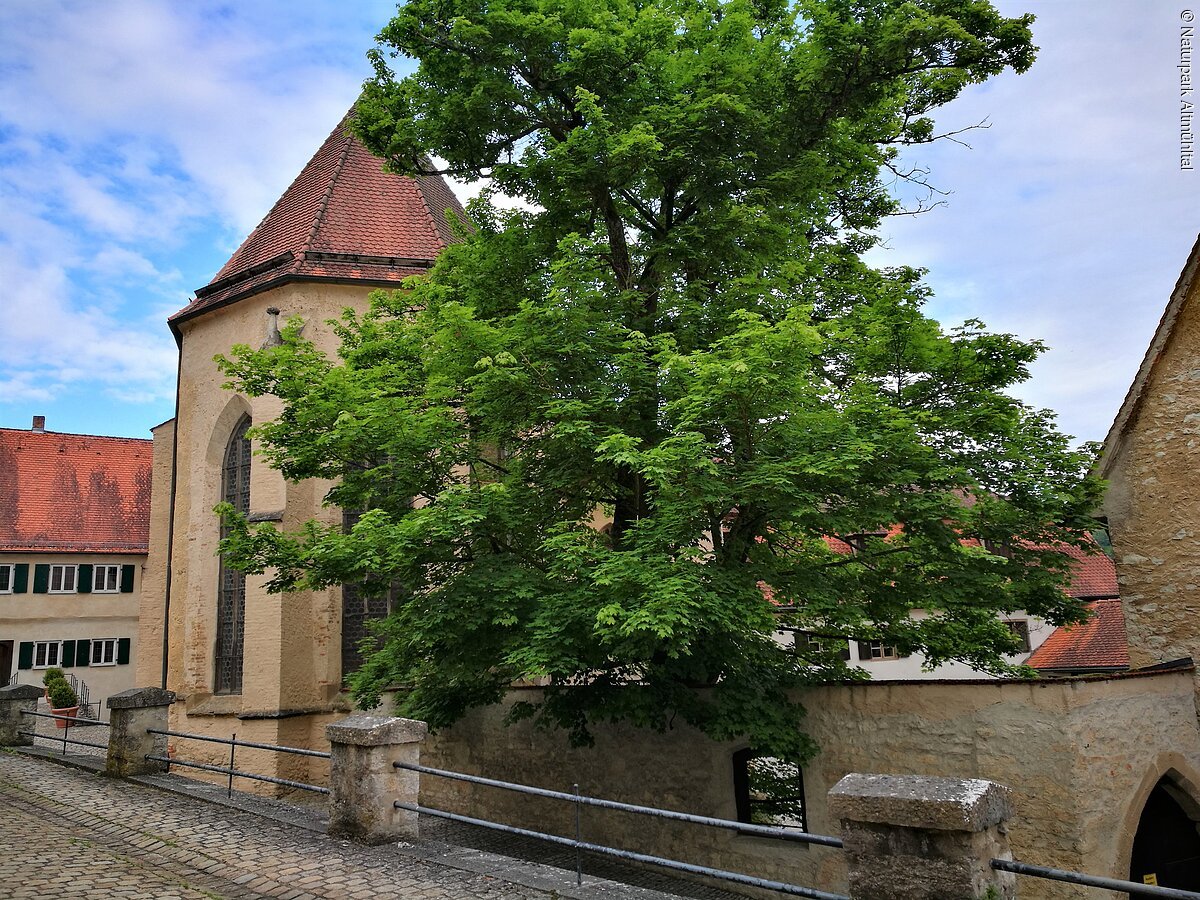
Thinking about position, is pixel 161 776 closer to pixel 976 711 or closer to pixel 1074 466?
pixel 976 711

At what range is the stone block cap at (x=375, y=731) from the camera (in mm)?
6910

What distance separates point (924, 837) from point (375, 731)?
4.41 metres

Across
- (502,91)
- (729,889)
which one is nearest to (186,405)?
(502,91)

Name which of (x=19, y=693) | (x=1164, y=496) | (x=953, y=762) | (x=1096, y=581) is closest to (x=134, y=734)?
(x=19, y=693)

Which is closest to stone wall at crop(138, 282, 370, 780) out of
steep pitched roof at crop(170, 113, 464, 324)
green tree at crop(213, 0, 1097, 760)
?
steep pitched roof at crop(170, 113, 464, 324)

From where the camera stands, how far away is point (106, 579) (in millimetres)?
28469

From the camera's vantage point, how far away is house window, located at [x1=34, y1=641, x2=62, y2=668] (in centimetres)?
2692

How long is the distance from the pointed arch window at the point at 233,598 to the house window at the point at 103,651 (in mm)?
16083

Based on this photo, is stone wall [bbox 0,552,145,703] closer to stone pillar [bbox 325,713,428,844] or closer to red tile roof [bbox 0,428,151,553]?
red tile roof [bbox 0,428,151,553]

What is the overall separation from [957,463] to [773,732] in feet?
10.9

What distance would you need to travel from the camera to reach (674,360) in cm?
820

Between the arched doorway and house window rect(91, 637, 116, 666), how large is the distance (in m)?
29.2

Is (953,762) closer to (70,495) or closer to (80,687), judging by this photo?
(80,687)

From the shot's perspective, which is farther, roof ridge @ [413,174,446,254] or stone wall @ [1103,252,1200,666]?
roof ridge @ [413,174,446,254]
